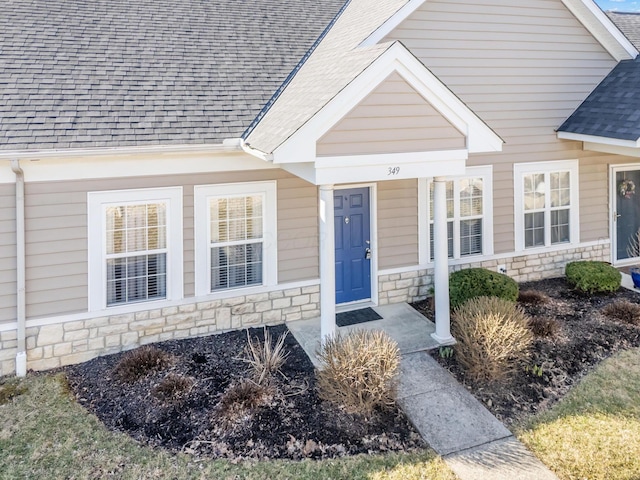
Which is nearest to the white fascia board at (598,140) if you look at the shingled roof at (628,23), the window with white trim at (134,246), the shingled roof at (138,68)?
the shingled roof at (628,23)

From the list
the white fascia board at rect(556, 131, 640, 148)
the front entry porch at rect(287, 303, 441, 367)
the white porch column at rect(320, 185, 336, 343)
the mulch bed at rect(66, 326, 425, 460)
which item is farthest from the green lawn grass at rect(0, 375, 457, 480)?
the white fascia board at rect(556, 131, 640, 148)

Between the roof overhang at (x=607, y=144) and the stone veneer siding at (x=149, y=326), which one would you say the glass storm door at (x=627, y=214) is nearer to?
the roof overhang at (x=607, y=144)

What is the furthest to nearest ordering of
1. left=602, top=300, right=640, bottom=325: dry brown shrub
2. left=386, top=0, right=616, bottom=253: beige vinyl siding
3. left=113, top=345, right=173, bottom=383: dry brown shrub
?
1. left=386, top=0, right=616, bottom=253: beige vinyl siding
2. left=602, top=300, right=640, bottom=325: dry brown shrub
3. left=113, top=345, right=173, bottom=383: dry brown shrub

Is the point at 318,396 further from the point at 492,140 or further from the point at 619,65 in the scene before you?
the point at 619,65

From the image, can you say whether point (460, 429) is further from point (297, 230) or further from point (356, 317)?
point (297, 230)

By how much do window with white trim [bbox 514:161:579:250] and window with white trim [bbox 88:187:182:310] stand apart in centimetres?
740

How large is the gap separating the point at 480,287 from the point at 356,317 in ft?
7.97

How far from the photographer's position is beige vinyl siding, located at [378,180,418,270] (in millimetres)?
9367

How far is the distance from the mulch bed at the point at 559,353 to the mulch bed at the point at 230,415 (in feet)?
4.79

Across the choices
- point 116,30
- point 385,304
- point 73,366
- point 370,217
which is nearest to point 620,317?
point 385,304

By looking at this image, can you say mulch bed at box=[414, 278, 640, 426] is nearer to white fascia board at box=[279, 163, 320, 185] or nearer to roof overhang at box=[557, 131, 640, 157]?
roof overhang at box=[557, 131, 640, 157]

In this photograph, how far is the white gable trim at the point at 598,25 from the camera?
899 centimetres

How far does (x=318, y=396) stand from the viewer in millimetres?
6273

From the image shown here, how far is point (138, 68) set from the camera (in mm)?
8664
